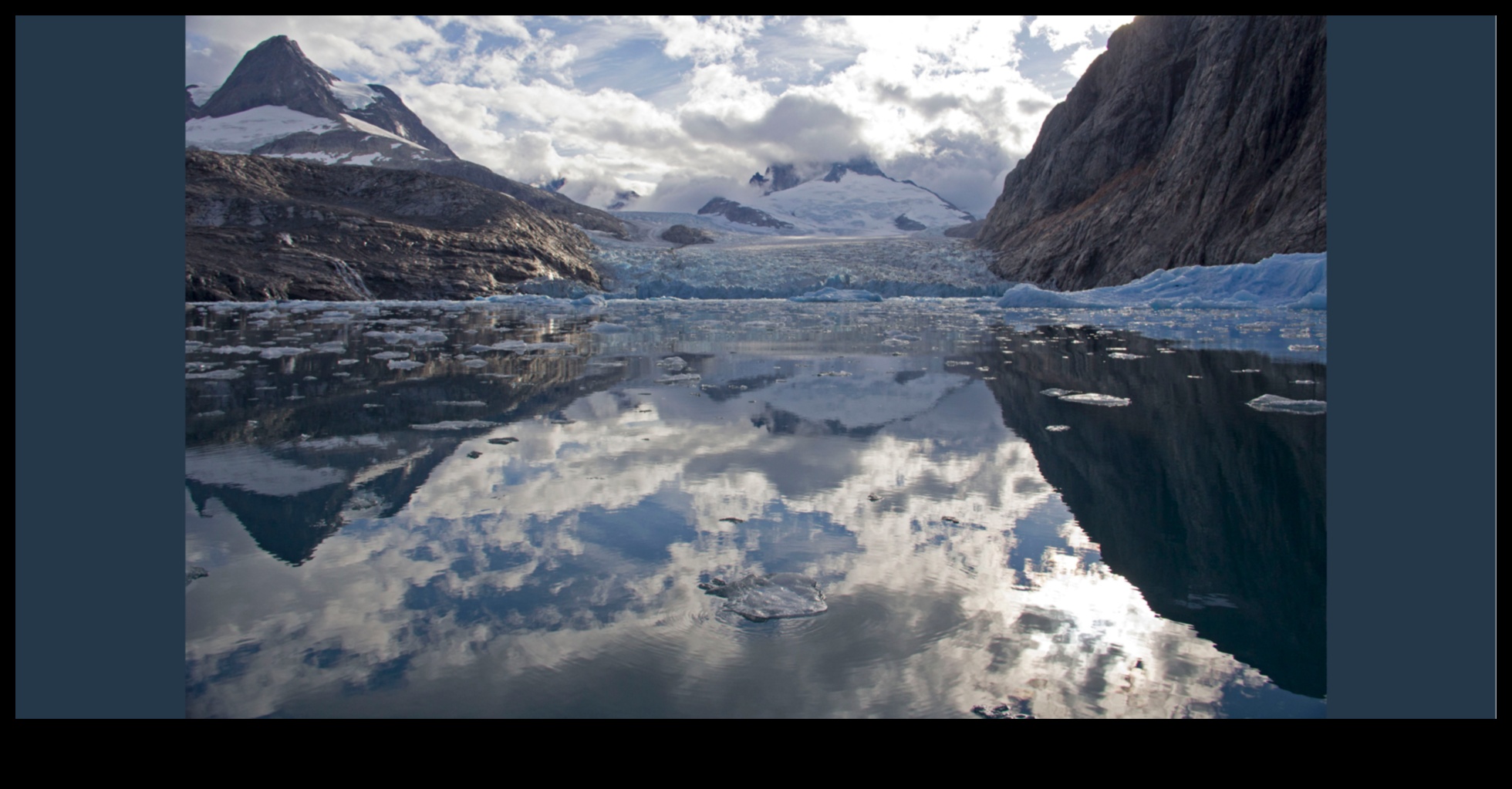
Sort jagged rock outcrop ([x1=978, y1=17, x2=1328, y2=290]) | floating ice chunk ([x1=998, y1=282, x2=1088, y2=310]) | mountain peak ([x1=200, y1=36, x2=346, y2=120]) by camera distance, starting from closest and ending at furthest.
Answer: floating ice chunk ([x1=998, y1=282, x2=1088, y2=310]) → jagged rock outcrop ([x1=978, y1=17, x2=1328, y2=290]) → mountain peak ([x1=200, y1=36, x2=346, y2=120])

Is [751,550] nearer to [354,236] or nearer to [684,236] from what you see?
[354,236]

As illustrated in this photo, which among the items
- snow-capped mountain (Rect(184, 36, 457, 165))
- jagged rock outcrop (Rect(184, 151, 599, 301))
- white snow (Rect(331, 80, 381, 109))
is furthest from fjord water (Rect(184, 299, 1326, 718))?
white snow (Rect(331, 80, 381, 109))

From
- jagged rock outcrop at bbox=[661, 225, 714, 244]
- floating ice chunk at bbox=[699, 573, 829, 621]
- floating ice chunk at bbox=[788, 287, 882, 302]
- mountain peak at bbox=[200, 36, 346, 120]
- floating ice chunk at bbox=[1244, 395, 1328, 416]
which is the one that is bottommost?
floating ice chunk at bbox=[699, 573, 829, 621]

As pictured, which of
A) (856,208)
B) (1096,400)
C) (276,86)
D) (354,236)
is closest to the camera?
(1096,400)

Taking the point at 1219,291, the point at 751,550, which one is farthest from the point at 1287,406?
the point at 1219,291

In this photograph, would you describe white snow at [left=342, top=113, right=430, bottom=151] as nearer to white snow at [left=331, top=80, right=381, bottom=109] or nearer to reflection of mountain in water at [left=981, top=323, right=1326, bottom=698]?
white snow at [left=331, top=80, right=381, bottom=109]

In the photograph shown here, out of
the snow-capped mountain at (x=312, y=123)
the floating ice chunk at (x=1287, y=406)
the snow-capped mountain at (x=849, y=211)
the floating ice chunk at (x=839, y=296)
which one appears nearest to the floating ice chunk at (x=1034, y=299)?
the floating ice chunk at (x=839, y=296)
